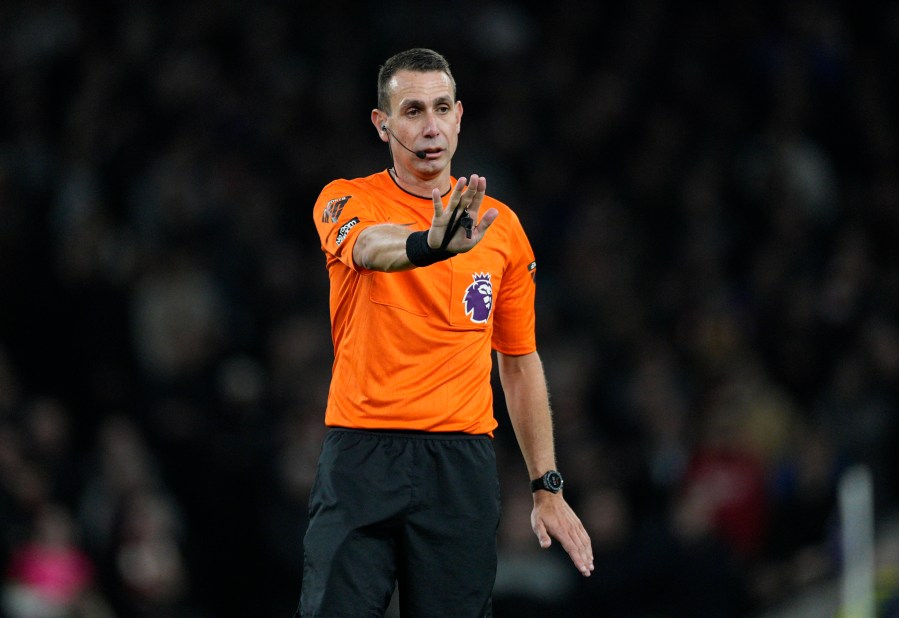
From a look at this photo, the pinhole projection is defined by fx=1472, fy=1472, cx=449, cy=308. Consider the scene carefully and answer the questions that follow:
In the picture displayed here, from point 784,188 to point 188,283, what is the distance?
4432 mm

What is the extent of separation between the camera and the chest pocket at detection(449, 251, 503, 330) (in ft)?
15.1

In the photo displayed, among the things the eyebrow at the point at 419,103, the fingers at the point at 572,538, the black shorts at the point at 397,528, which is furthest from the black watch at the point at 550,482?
the eyebrow at the point at 419,103

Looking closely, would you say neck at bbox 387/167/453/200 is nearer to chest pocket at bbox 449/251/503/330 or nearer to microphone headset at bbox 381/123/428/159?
microphone headset at bbox 381/123/428/159

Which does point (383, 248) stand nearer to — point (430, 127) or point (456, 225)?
point (456, 225)

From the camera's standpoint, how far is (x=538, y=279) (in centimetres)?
1070

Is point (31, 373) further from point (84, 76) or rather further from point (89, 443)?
point (84, 76)

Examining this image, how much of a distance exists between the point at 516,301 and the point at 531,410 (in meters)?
0.39

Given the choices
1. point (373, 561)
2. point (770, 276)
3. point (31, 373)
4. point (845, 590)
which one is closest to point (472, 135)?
point (770, 276)

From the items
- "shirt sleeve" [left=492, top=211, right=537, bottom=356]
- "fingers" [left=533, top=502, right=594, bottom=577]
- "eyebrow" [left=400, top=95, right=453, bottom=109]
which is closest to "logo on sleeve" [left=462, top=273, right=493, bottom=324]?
"shirt sleeve" [left=492, top=211, right=537, bottom=356]

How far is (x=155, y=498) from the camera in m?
8.81

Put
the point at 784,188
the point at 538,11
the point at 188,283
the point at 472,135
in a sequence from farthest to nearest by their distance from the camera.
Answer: the point at 538,11 → the point at 472,135 → the point at 784,188 → the point at 188,283

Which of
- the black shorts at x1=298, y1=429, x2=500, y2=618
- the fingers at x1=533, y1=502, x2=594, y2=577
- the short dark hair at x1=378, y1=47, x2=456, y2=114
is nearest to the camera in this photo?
the black shorts at x1=298, y1=429, x2=500, y2=618

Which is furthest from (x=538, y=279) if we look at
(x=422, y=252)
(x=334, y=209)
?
(x=422, y=252)

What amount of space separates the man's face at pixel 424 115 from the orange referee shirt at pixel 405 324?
161mm
